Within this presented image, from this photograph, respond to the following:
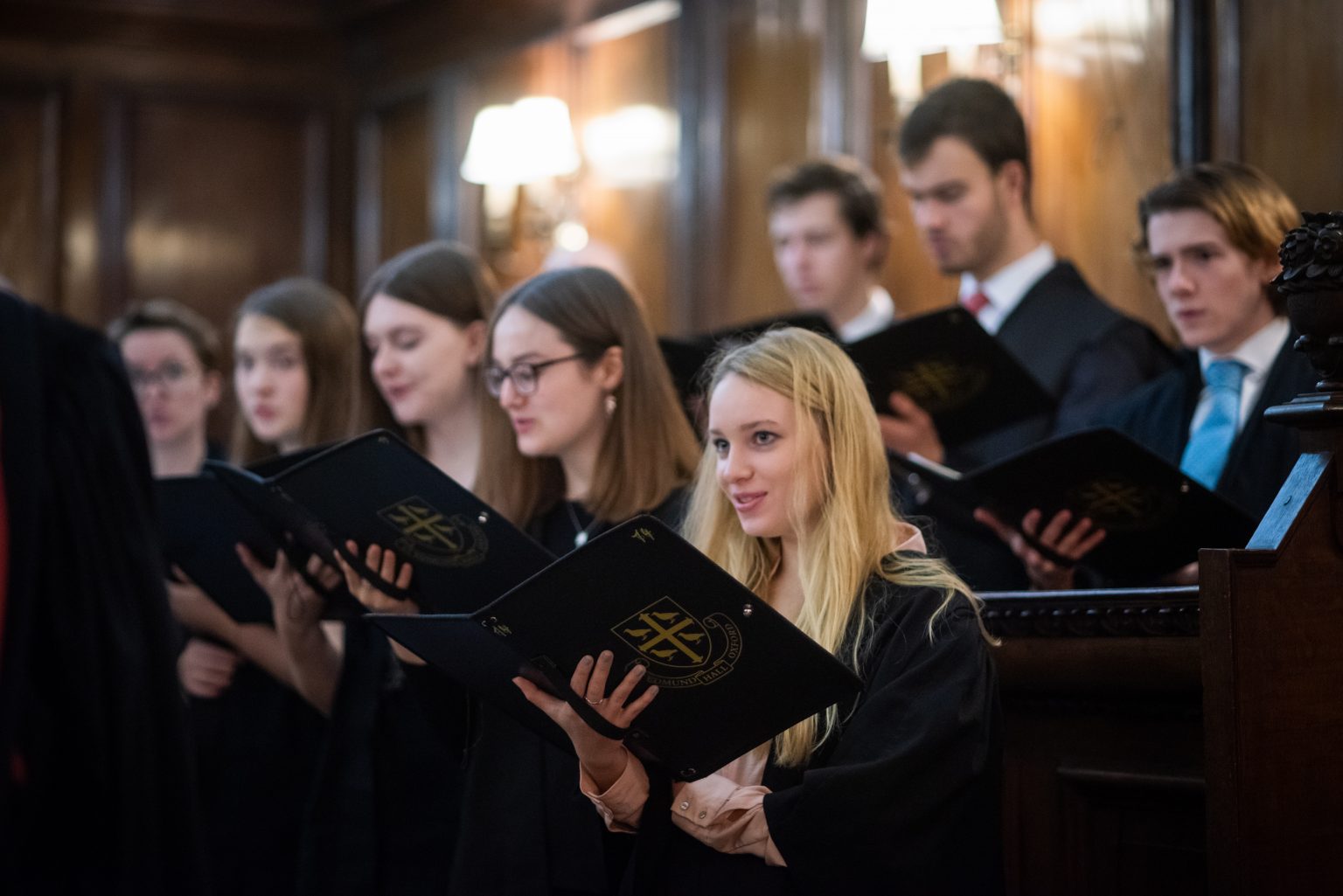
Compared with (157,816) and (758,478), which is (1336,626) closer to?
(758,478)

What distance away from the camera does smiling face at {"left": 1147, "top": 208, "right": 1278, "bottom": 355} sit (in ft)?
11.1

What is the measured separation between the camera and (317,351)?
173 inches

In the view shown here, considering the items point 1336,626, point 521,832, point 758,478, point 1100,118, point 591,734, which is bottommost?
point 521,832

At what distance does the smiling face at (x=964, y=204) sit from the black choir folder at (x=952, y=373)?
2.46 feet

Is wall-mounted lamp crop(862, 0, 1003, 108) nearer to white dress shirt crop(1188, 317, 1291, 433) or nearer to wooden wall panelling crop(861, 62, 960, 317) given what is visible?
wooden wall panelling crop(861, 62, 960, 317)

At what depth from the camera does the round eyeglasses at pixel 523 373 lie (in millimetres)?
3264

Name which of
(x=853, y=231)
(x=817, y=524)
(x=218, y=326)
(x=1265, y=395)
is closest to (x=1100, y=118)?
(x=853, y=231)

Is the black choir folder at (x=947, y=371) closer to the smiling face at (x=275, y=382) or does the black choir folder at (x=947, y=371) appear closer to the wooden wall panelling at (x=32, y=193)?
the smiling face at (x=275, y=382)

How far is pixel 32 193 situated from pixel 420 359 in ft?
14.2

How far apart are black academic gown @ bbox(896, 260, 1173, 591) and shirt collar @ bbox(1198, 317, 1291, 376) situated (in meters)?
0.50

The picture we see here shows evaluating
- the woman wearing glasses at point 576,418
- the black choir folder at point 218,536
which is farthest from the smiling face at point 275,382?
the woman wearing glasses at point 576,418

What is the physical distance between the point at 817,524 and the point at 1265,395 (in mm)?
1149

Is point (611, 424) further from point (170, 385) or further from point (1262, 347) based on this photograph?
point (170, 385)

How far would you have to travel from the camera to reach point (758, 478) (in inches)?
102
